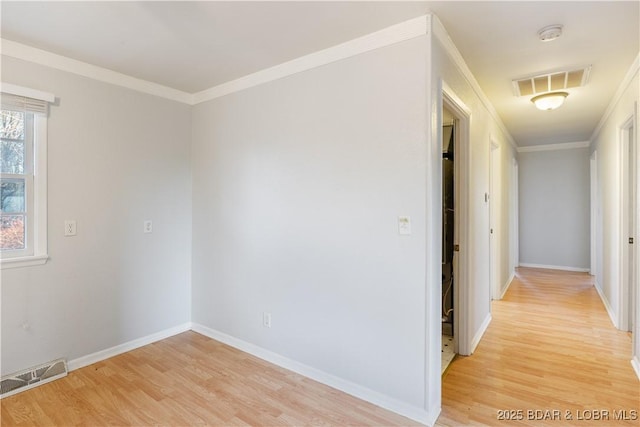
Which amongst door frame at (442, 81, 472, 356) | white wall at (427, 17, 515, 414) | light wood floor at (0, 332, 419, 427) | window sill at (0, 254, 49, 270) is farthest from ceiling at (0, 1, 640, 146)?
light wood floor at (0, 332, 419, 427)

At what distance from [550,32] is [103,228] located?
3.58 metres

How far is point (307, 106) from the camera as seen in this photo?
2.59m

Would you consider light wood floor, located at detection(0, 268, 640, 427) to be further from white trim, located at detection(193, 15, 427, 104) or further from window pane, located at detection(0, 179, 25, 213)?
white trim, located at detection(193, 15, 427, 104)

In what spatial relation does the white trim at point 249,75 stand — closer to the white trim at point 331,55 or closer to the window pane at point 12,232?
the white trim at point 331,55

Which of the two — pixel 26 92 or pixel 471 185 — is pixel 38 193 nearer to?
pixel 26 92

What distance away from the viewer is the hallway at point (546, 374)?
2.12 meters

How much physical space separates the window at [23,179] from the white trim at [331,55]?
4.50 ft

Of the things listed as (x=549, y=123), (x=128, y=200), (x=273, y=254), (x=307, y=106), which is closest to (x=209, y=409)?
(x=273, y=254)

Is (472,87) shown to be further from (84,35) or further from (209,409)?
(209,409)

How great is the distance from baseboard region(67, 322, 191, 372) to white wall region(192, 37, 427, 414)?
338 mm

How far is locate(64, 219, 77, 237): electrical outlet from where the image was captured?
2634 mm

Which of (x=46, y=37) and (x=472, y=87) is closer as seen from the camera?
(x=46, y=37)

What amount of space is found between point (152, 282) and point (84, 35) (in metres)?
2.05

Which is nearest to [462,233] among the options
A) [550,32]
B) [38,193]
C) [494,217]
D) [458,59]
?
[458,59]
